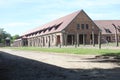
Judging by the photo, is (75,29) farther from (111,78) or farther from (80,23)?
(111,78)

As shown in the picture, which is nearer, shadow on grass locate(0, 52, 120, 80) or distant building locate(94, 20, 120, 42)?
shadow on grass locate(0, 52, 120, 80)

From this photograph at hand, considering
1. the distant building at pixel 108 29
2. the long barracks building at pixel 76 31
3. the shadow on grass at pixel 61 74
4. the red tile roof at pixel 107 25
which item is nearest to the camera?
the shadow on grass at pixel 61 74

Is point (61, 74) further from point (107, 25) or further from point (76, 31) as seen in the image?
point (107, 25)

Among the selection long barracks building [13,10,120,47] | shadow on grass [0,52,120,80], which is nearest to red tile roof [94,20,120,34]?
long barracks building [13,10,120,47]

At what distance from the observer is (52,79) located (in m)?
11.5

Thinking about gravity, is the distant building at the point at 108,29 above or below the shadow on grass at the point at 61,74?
above

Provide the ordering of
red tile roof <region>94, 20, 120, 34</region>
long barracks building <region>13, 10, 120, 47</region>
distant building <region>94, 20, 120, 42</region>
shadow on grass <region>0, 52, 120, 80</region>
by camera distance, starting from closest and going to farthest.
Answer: shadow on grass <region>0, 52, 120, 80</region> < long barracks building <region>13, 10, 120, 47</region> < distant building <region>94, 20, 120, 42</region> < red tile roof <region>94, 20, 120, 34</region>

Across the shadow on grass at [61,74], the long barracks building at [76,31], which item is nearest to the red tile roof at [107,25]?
the long barracks building at [76,31]

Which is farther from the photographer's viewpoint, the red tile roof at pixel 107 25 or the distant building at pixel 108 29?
the red tile roof at pixel 107 25

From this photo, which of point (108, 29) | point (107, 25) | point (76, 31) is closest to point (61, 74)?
point (76, 31)

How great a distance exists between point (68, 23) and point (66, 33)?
2.54m

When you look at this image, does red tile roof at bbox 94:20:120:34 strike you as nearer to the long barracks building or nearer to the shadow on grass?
the long barracks building

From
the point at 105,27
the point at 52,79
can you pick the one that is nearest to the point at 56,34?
the point at 105,27

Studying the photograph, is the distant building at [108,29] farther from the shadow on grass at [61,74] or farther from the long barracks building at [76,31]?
the shadow on grass at [61,74]
